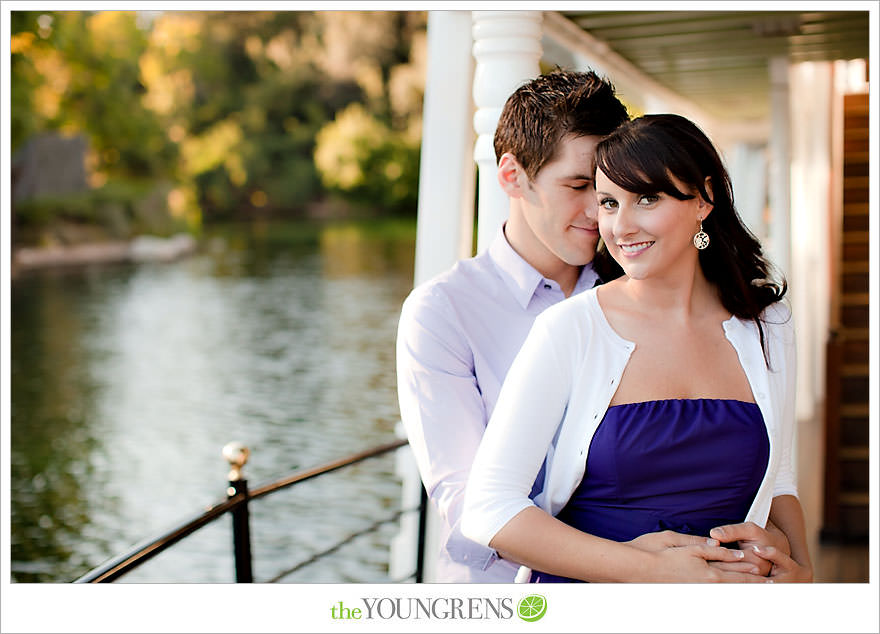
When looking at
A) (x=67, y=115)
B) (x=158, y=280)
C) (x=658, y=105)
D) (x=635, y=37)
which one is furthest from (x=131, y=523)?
(x=67, y=115)

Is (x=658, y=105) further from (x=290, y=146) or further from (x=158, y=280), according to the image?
(x=290, y=146)

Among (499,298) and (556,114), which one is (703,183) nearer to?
(556,114)

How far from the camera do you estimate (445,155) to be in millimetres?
3143

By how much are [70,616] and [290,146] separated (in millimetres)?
33318

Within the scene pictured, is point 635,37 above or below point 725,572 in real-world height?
above

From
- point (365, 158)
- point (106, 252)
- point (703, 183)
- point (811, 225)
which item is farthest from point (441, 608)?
point (365, 158)

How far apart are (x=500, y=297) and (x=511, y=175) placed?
0.64 feet

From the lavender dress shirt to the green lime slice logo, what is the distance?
134mm

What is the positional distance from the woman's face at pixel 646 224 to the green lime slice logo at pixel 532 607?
47 centimetres

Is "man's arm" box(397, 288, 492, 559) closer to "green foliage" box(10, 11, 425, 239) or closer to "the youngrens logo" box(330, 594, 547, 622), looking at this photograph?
"the youngrens logo" box(330, 594, 547, 622)

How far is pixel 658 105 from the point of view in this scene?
6.93m

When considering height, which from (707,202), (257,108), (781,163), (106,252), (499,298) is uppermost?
(257,108)

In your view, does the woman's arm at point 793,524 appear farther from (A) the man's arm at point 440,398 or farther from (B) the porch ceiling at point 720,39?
(B) the porch ceiling at point 720,39

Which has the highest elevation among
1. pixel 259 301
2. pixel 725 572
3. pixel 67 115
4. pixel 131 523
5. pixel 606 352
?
pixel 67 115
